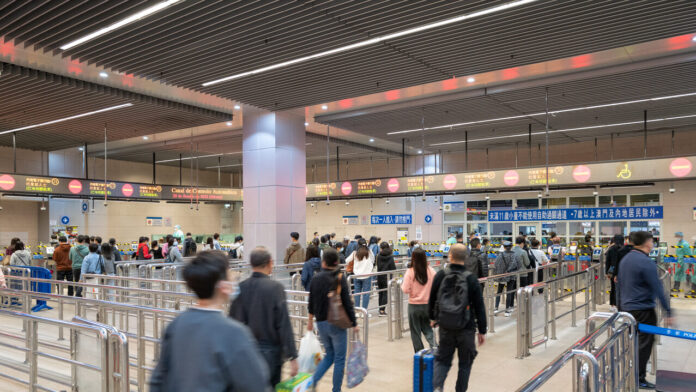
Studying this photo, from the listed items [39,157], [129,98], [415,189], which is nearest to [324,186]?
[415,189]

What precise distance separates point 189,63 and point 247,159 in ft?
15.3

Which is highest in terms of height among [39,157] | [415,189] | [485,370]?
[39,157]

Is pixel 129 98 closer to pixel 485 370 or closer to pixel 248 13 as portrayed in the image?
pixel 248 13

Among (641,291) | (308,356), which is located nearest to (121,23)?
(308,356)

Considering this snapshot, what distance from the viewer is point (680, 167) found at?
1187cm

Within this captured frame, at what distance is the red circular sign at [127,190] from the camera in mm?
16469

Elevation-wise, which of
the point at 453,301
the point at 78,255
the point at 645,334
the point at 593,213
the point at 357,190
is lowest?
the point at 645,334

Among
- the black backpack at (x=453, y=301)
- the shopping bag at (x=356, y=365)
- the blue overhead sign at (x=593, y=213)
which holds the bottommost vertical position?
the shopping bag at (x=356, y=365)

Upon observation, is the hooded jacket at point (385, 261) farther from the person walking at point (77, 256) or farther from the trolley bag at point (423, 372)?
the person walking at point (77, 256)

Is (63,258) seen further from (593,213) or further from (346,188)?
(593,213)

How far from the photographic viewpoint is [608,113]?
1277 centimetres

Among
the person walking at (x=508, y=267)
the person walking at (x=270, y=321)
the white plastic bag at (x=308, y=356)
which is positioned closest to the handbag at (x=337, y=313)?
the white plastic bag at (x=308, y=356)

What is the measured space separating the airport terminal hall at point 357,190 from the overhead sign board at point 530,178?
0.06 m

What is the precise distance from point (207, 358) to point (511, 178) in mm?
13186
